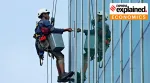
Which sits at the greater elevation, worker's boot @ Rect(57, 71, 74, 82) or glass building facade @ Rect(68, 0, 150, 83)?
glass building facade @ Rect(68, 0, 150, 83)

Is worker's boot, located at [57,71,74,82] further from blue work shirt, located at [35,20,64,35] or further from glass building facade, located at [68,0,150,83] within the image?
blue work shirt, located at [35,20,64,35]

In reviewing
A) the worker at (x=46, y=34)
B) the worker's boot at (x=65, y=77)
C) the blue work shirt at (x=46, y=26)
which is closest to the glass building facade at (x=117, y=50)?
the worker's boot at (x=65, y=77)

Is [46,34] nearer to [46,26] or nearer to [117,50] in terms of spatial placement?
[46,26]

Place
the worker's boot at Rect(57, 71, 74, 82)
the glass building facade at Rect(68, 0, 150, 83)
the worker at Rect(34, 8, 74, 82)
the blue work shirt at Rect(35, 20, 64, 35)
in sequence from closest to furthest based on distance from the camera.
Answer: the glass building facade at Rect(68, 0, 150, 83) < the blue work shirt at Rect(35, 20, 64, 35) < the worker at Rect(34, 8, 74, 82) < the worker's boot at Rect(57, 71, 74, 82)

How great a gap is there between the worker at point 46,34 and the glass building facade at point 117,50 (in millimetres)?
678

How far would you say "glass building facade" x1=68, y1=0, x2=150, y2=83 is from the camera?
17703mm

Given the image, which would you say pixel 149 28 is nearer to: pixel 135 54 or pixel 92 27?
pixel 135 54

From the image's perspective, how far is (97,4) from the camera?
21.3 m

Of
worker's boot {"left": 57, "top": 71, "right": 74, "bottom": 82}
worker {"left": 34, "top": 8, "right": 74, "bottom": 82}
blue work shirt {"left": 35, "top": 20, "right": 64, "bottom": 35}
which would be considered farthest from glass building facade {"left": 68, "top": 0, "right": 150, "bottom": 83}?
blue work shirt {"left": 35, "top": 20, "right": 64, "bottom": 35}

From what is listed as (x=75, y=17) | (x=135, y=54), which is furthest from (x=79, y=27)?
(x=135, y=54)

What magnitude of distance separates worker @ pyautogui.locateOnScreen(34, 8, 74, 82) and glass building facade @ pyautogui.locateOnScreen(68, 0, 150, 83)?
68 centimetres

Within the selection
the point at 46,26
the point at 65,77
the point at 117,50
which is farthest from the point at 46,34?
the point at 117,50

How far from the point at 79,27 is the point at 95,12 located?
2.57m

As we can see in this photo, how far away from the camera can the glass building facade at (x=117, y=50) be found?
1770cm
